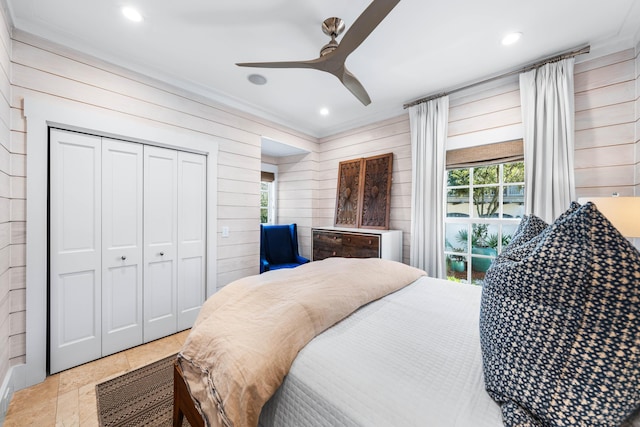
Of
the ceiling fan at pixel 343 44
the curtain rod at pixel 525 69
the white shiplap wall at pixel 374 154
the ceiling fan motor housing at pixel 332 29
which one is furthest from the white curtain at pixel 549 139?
the ceiling fan motor housing at pixel 332 29

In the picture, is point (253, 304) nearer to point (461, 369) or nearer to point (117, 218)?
point (461, 369)

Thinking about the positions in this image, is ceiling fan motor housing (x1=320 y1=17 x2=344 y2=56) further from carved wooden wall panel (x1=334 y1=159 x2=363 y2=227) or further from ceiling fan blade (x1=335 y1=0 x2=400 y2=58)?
carved wooden wall panel (x1=334 y1=159 x2=363 y2=227)

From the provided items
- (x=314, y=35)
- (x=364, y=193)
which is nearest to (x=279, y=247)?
(x=364, y=193)

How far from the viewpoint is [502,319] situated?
82cm

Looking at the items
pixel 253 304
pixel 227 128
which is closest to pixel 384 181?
pixel 227 128

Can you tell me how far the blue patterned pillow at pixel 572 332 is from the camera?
583 millimetres

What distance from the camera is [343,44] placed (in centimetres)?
156

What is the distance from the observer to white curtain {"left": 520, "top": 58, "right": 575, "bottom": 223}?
2.13 meters

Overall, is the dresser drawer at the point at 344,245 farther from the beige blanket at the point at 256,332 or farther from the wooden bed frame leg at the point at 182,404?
the wooden bed frame leg at the point at 182,404

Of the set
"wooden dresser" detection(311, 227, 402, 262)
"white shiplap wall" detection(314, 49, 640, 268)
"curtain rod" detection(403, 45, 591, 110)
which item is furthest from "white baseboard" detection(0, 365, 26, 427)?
"curtain rod" detection(403, 45, 591, 110)

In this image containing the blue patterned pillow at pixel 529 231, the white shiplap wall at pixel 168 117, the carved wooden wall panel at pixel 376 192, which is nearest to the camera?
the blue patterned pillow at pixel 529 231

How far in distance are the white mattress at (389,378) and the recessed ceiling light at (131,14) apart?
8.00 ft

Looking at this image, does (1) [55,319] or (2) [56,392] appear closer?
(2) [56,392]

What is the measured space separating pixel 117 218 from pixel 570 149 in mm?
3992
